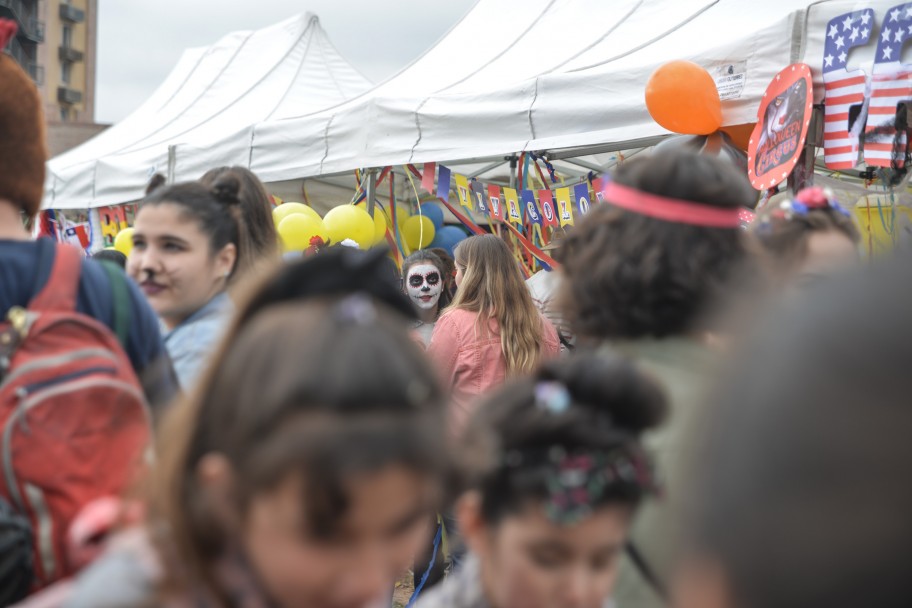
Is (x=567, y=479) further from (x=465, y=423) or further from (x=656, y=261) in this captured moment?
(x=656, y=261)

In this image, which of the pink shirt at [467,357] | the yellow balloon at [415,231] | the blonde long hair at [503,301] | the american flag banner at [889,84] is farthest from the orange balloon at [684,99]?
the yellow balloon at [415,231]

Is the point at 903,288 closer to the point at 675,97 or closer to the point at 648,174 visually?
the point at 648,174

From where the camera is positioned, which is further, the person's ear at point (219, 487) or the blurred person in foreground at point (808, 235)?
the blurred person in foreground at point (808, 235)

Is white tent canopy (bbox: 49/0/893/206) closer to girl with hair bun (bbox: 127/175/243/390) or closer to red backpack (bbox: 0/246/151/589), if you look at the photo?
girl with hair bun (bbox: 127/175/243/390)

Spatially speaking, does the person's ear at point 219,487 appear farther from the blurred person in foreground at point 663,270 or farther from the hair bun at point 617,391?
the blurred person in foreground at point 663,270

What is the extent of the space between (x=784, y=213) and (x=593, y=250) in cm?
81

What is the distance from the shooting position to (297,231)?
6.24m

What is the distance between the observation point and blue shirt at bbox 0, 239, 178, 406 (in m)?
1.59

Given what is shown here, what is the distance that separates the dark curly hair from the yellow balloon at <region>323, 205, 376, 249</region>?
16.4ft

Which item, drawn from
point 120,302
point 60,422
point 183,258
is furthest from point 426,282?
point 60,422

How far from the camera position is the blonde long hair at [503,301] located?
4.11 m

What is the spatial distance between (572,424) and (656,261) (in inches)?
13.7

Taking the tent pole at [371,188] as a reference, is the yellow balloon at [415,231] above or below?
below

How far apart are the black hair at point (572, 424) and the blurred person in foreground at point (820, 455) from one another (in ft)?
3.04
